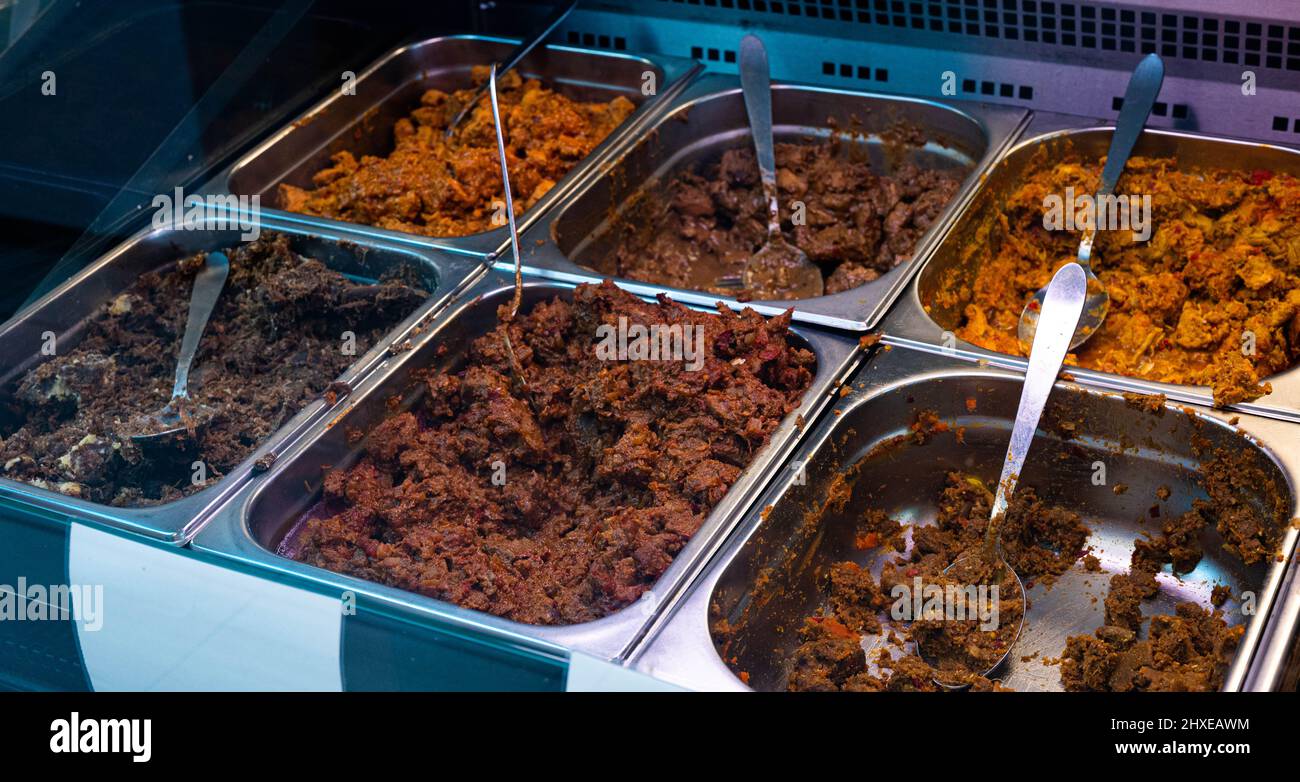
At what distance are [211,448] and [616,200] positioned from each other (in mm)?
1145

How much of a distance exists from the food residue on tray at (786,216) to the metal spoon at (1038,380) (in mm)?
620

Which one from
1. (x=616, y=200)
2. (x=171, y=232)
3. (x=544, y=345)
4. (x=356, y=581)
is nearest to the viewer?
(x=356, y=581)

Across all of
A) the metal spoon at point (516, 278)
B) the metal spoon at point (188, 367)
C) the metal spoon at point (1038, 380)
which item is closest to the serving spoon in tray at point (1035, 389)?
the metal spoon at point (1038, 380)

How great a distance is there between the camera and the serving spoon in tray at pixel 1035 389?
2.01m

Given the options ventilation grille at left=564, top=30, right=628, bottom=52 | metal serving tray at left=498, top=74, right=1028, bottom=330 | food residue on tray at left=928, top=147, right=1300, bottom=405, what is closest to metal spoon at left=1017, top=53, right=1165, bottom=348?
food residue on tray at left=928, top=147, right=1300, bottom=405

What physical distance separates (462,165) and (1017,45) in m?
1.34

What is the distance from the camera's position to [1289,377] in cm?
208

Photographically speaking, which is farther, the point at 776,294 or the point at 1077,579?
the point at 776,294

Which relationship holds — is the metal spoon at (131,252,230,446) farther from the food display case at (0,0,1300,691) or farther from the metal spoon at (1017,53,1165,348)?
the metal spoon at (1017,53,1165,348)

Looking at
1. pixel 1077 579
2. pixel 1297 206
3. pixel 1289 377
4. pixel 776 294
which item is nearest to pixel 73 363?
pixel 776 294

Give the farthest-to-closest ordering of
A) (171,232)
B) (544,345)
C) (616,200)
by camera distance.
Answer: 1. (616,200)
2. (171,232)
3. (544,345)
